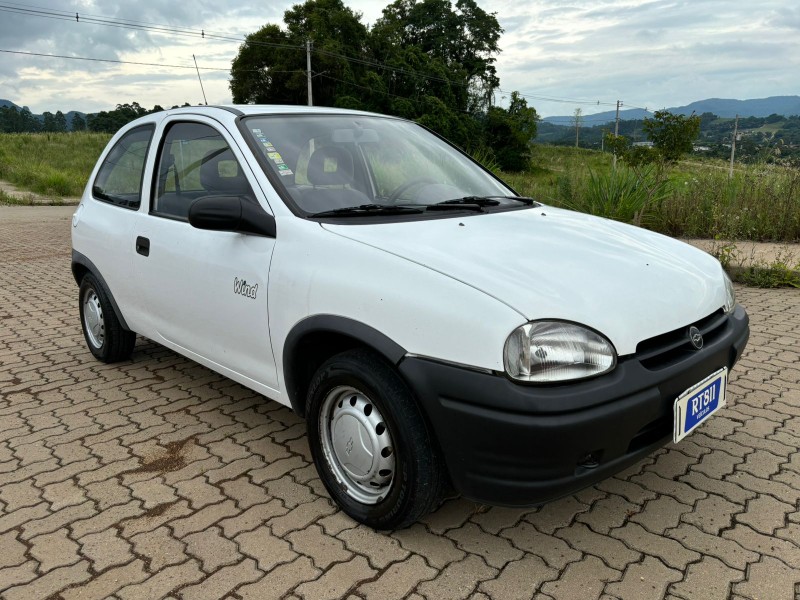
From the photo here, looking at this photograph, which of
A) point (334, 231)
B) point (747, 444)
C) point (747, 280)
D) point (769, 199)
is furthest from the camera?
point (769, 199)

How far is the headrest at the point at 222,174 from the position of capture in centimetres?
311

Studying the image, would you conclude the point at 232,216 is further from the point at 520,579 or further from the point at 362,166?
the point at 520,579

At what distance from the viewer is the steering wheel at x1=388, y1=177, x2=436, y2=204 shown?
315 centimetres

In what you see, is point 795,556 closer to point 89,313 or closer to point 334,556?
point 334,556

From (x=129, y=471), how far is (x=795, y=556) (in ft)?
9.52

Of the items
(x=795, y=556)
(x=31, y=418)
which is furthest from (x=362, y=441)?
(x=31, y=418)

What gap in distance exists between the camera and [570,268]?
244cm

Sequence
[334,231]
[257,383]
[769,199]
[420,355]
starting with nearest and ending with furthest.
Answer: [420,355] → [334,231] → [257,383] → [769,199]

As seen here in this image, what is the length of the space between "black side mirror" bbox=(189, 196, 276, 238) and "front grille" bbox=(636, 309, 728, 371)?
1.59 meters

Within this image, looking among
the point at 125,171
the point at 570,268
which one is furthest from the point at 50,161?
the point at 570,268

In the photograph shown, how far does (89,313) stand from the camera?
15.7 ft

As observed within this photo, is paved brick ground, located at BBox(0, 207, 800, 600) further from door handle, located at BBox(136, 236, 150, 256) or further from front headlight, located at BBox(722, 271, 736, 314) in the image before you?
door handle, located at BBox(136, 236, 150, 256)

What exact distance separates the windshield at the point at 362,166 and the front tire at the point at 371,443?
779 mm

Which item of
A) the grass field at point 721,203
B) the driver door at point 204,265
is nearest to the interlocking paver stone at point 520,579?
the driver door at point 204,265
